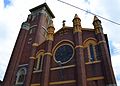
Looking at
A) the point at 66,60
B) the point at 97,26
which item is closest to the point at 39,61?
the point at 66,60

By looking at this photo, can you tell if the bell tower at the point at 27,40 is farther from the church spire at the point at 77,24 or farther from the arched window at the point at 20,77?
the church spire at the point at 77,24

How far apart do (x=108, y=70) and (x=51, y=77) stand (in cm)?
681

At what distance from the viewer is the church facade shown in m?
16.4

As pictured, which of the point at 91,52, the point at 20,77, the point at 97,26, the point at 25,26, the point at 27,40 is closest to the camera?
the point at 91,52

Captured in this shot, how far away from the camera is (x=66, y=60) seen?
1922cm

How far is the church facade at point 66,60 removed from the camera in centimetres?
1636

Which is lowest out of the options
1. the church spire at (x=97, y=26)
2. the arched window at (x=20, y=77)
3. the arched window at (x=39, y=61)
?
the arched window at (x=20, y=77)

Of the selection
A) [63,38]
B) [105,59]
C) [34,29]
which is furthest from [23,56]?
[105,59]

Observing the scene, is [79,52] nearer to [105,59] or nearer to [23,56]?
[105,59]

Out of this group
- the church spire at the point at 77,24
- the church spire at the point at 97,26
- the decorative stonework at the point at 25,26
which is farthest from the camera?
the decorative stonework at the point at 25,26

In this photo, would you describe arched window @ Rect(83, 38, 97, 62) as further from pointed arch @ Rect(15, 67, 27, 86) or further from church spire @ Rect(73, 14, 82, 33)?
pointed arch @ Rect(15, 67, 27, 86)

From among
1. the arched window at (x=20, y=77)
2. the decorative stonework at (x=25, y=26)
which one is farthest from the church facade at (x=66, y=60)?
the decorative stonework at (x=25, y=26)

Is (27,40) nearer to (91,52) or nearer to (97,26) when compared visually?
(91,52)

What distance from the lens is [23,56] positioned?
2461cm
